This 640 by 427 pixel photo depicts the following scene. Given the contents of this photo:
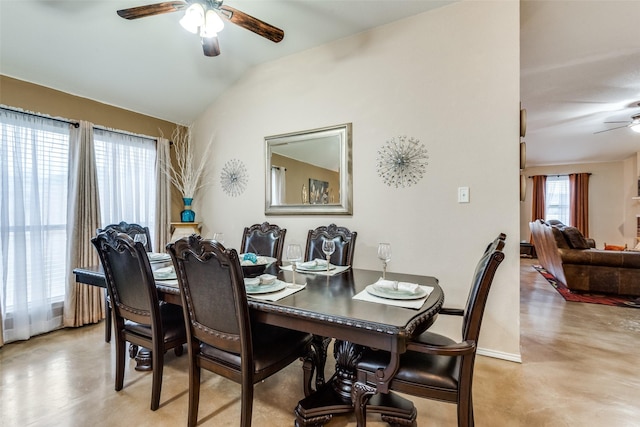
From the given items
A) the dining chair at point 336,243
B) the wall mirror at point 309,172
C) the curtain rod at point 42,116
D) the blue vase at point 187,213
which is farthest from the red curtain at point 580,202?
the curtain rod at point 42,116

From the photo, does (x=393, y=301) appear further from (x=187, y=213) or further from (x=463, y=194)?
(x=187, y=213)

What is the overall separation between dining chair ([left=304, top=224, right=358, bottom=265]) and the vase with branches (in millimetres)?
2066

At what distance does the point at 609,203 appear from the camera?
7105 mm

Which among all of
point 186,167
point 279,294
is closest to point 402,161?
point 279,294

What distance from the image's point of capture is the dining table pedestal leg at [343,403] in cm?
156

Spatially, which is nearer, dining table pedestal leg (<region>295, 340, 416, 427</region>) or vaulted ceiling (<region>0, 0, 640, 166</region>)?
dining table pedestal leg (<region>295, 340, 416, 427</region>)

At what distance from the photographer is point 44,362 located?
2326 millimetres

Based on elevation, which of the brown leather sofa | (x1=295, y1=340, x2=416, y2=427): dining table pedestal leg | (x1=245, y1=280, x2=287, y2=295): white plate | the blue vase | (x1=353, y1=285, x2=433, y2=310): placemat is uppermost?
the blue vase

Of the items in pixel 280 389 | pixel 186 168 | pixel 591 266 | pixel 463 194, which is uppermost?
pixel 186 168

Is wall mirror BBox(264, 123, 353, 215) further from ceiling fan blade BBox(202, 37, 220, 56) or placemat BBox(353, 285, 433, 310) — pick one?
placemat BBox(353, 285, 433, 310)

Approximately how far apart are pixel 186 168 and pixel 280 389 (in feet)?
10.3

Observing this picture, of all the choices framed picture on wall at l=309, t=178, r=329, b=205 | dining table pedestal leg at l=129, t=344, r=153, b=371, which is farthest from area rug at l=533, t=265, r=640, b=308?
dining table pedestal leg at l=129, t=344, r=153, b=371

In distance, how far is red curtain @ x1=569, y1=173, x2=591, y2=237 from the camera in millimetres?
7242

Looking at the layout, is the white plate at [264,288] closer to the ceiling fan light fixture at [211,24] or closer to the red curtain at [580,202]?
the ceiling fan light fixture at [211,24]
